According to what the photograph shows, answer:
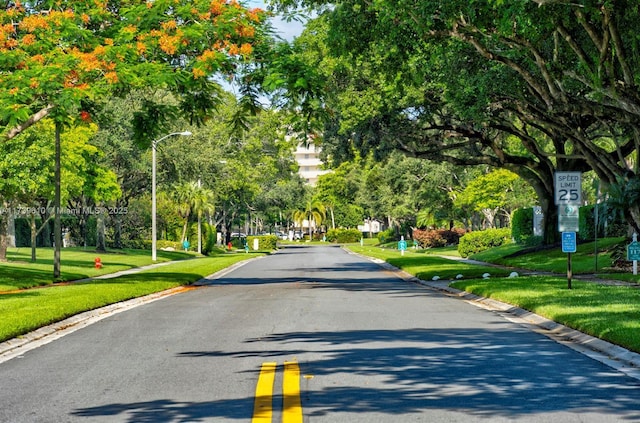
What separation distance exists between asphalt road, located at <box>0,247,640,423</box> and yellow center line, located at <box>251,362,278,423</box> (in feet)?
0.28

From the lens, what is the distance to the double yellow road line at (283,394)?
8.23m

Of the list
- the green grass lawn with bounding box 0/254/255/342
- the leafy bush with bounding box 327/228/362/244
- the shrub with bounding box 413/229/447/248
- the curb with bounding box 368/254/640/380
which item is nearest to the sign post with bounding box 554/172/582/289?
the curb with bounding box 368/254/640/380

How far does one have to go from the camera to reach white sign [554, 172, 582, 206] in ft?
74.9

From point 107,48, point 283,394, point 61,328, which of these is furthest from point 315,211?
point 283,394

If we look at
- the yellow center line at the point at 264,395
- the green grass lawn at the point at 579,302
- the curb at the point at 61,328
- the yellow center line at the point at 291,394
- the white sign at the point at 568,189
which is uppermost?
the white sign at the point at 568,189

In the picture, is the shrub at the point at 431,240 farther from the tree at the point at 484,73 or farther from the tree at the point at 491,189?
the tree at the point at 484,73

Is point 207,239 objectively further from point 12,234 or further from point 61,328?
point 61,328

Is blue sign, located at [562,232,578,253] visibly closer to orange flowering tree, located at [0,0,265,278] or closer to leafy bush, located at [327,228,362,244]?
orange flowering tree, located at [0,0,265,278]

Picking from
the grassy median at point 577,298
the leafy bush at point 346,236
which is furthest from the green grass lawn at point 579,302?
the leafy bush at point 346,236

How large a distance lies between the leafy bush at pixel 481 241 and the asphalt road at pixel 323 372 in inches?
1674

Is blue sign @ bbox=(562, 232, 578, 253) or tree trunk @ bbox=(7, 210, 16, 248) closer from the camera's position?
blue sign @ bbox=(562, 232, 578, 253)

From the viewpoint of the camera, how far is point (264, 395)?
30.6ft

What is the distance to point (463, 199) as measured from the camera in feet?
234

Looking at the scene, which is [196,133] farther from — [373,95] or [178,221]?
[373,95]
